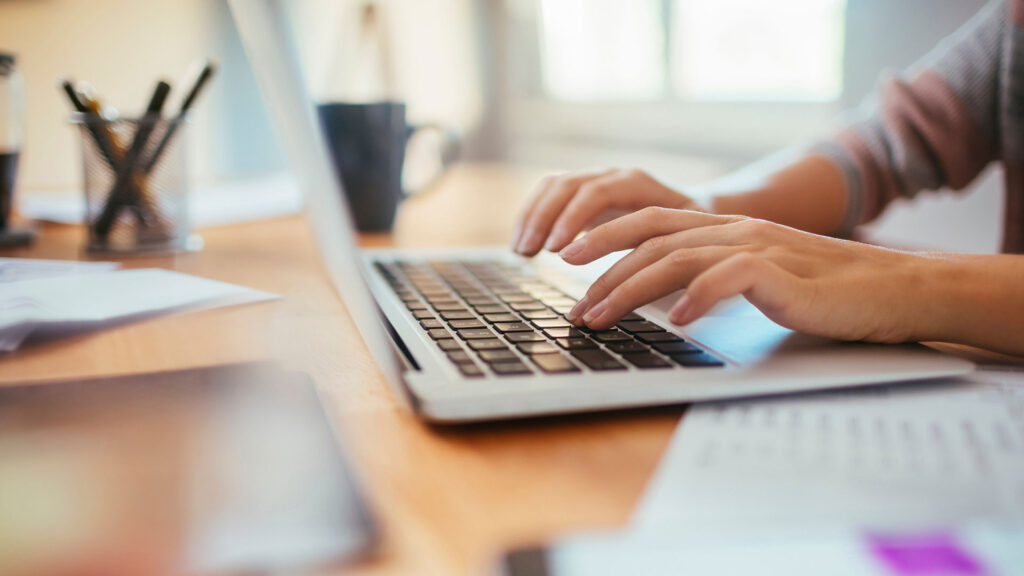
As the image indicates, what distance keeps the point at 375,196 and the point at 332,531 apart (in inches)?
31.2

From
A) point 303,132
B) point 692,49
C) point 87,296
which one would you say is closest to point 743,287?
point 303,132

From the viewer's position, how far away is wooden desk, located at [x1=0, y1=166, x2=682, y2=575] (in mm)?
276

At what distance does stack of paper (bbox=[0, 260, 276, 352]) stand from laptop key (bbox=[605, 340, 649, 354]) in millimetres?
322

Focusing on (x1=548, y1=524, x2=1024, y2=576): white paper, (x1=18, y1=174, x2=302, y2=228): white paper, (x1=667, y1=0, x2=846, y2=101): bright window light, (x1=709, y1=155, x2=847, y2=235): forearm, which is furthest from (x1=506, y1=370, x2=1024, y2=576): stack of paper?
(x1=667, y1=0, x2=846, y2=101): bright window light

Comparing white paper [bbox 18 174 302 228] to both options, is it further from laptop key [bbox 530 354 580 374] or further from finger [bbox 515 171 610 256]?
laptop key [bbox 530 354 580 374]

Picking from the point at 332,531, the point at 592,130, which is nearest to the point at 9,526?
the point at 332,531

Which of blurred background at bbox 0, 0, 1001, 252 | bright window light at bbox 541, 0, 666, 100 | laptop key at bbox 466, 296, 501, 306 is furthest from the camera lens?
bright window light at bbox 541, 0, 666, 100

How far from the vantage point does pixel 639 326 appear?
19.2 inches

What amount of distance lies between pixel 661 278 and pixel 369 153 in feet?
2.07

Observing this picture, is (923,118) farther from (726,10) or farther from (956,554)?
(726,10)

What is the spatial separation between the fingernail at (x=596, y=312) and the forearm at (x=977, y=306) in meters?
0.18

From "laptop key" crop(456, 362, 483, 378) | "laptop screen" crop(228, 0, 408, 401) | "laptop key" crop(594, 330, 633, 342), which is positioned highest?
"laptop screen" crop(228, 0, 408, 401)

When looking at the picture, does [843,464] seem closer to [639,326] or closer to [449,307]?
[639,326]

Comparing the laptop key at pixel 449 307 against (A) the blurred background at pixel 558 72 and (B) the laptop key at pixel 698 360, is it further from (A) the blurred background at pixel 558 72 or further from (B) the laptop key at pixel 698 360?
(A) the blurred background at pixel 558 72
